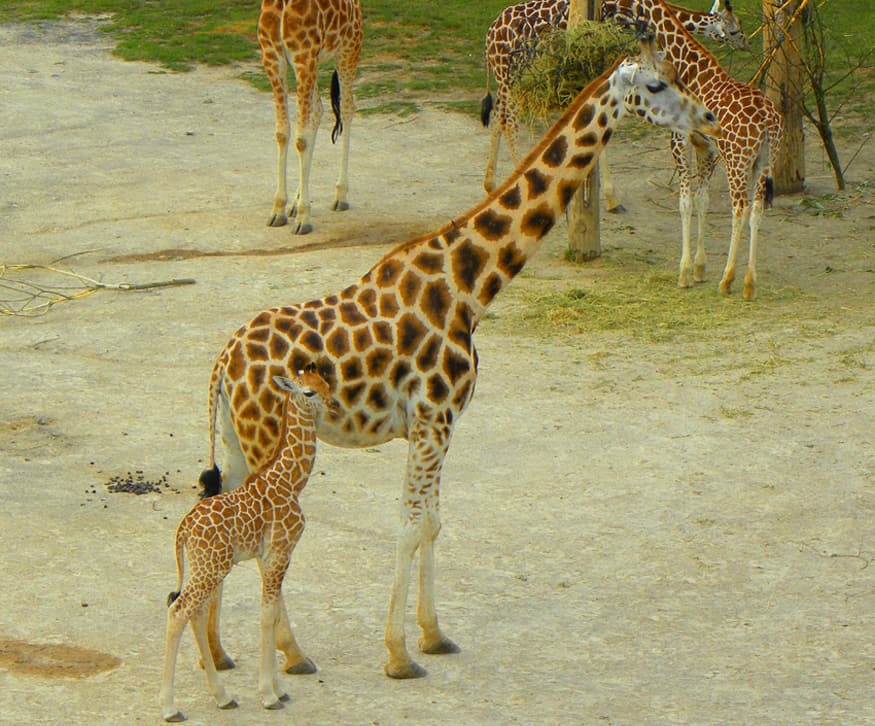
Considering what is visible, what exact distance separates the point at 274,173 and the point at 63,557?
8903 millimetres

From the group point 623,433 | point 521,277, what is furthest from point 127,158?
point 623,433

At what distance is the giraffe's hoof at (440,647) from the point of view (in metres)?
6.31

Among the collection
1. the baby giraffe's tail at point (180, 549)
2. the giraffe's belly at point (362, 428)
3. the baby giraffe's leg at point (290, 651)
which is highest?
the giraffe's belly at point (362, 428)

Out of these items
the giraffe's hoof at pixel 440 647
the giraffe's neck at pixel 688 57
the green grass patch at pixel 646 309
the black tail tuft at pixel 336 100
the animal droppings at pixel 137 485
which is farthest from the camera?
the black tail tuft at pixel 336 100

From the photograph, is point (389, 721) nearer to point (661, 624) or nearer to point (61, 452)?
point (661, 624)

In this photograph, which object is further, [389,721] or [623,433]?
[623,433]

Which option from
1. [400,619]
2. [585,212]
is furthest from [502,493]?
[585,212]

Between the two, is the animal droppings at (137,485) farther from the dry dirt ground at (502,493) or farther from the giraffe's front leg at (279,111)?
the giraffe's front leg at (279,111)

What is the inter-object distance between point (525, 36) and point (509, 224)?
7.58 meters

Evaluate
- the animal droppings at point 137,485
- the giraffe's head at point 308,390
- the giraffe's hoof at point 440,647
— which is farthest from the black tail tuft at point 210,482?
the animal droppings at point 137,485

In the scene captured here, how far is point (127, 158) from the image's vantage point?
1574 centimetres

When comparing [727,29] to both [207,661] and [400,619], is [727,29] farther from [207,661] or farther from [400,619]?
[207,661]

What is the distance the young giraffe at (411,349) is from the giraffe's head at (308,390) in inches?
6.2

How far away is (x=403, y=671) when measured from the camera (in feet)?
19.9
